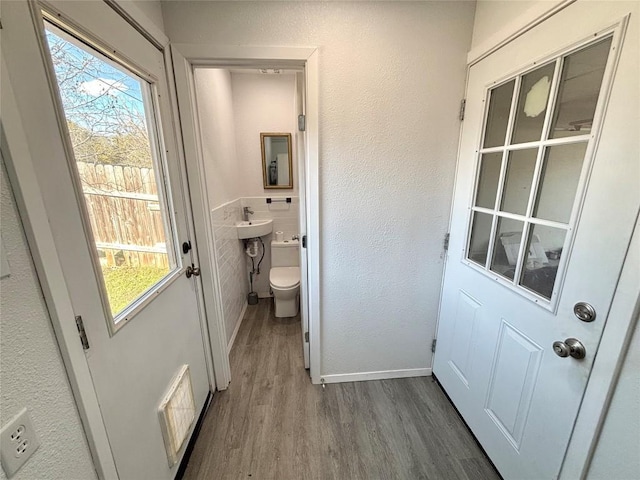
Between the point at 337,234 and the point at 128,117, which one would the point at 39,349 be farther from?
the point at 337,234

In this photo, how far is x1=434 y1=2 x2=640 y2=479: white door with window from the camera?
78 cm

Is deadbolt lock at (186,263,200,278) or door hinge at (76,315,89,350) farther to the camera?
deadbolt lock at (186,263,200,278)

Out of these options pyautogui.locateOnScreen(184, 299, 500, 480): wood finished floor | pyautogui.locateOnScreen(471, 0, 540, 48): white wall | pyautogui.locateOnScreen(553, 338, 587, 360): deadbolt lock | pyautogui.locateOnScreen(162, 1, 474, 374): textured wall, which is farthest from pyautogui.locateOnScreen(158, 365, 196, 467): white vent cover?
pyautogui.locateOnScreen(471, 0, 540, 48): white wall

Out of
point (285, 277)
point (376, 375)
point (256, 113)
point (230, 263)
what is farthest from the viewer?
point (256, 113)

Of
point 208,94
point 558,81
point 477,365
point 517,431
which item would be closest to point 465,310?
point 477,365

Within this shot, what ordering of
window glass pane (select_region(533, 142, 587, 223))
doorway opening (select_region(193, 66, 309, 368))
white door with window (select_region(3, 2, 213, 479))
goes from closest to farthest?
white door with window (select_region(3, 2, 213, 479)) → window glass pane (select_region(533, 142, 587, 223)) → doorway opening (select_region(193, 66, 309, 368))

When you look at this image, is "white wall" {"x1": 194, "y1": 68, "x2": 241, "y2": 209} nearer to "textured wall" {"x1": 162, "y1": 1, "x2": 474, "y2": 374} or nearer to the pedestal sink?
the pedestal sink

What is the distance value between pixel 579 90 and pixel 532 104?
0.18 meters

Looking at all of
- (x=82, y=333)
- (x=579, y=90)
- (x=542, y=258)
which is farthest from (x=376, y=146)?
(x=82, y=333)

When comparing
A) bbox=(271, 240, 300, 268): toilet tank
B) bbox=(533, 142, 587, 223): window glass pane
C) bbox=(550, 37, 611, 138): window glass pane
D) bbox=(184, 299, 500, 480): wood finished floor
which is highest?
bbox=(550, 37, 611, 138): window glass pane

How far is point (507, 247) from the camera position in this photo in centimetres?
120

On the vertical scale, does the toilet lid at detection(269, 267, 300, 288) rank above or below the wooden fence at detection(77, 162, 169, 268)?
below

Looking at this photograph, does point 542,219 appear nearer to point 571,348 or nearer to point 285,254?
point 571,348

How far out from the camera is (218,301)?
164 centimetres
